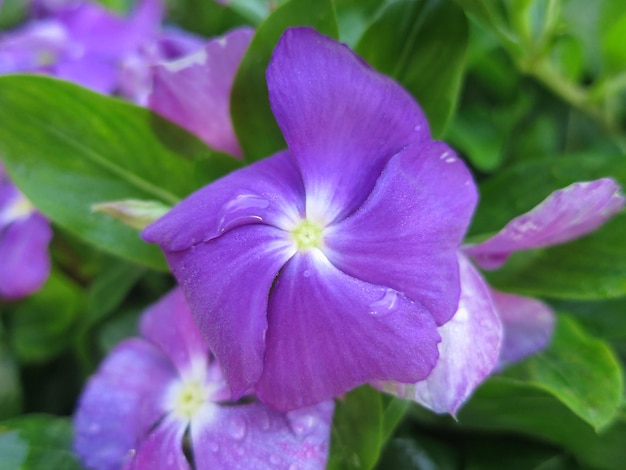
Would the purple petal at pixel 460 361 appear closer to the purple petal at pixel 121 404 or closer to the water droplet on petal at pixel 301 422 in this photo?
the water droplet on petal at pixel 301 422

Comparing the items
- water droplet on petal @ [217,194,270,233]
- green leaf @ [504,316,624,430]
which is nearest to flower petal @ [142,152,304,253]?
water droplet on petal @ [217,194,270,233]

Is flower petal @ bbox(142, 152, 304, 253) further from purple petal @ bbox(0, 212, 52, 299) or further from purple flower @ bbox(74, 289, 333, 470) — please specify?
purple petal @ bbox(0, 212, 52, 299)

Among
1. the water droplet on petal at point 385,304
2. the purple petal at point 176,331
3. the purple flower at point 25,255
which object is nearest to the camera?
the water droplet on petal at point 385,304

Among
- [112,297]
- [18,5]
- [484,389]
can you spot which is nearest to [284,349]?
[484,389]

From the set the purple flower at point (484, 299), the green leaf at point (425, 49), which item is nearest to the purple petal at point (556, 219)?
the purple flower at point (484, 299)

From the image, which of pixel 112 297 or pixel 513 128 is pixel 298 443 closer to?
pixel 112 297

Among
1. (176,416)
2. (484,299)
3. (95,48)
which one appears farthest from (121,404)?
(95,48)

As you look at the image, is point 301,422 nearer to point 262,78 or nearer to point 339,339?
point 339,339

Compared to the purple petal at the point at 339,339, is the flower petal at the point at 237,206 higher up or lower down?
higher up

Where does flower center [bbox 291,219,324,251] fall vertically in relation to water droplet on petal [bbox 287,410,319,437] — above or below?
above
